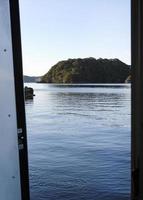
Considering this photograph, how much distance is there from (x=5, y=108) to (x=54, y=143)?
11.3m

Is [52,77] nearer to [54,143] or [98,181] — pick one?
[54,143]

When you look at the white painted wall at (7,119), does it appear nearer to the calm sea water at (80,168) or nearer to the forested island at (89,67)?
the calm sea water at (80,168)

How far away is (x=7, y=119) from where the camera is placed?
1252 millimetres

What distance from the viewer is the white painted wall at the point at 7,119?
123 centimetres

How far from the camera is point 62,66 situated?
5991 centimetres

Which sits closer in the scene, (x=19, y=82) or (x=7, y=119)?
(x=7, y=119)

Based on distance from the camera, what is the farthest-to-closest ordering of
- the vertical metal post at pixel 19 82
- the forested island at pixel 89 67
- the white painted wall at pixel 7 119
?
the forested island at pixel 89 67 → the vertical metal post at pixel 19 82 → the white painted wall at pixel 7 119

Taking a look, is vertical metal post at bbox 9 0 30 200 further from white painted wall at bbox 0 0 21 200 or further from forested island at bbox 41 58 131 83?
forested island at bbox 41 58 131 83

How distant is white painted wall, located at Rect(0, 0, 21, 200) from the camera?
1230 millimetres
